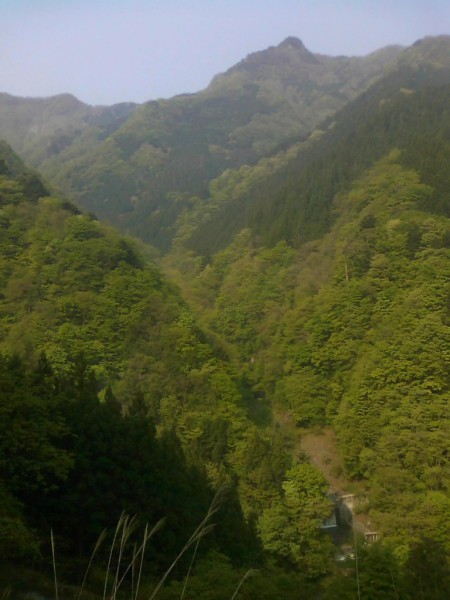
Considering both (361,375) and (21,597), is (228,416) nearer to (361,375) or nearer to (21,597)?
(361,375)

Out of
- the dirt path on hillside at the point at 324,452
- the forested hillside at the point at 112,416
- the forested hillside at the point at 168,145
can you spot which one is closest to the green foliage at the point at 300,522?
the forested hillside at the point at 112,416

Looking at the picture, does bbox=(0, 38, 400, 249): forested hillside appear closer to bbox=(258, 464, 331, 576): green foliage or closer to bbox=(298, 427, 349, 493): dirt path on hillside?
bbox=(298, 427, 349, 493): dirt path on hillside

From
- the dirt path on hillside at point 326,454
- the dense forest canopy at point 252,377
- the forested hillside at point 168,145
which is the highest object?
the forested hillside at point 168,145

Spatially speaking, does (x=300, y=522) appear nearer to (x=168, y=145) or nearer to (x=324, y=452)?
(x=324, y=452)

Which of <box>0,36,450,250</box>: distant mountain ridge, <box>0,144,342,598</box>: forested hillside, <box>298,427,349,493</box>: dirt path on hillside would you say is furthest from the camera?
<box>0,36,450,250</box>: distant mountain ridge

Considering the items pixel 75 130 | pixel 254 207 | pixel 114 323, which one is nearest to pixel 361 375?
pixel 114 323

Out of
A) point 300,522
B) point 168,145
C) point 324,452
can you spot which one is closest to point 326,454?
point 324,452

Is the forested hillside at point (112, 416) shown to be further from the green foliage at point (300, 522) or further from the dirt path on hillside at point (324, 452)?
the dirt path on hillside at point (324, 452)

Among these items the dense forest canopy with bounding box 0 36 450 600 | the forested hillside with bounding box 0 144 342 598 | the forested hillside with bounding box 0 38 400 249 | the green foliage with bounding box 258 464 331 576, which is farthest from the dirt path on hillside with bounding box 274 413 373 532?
the forested hillside with bounding box 0 38 400 249
